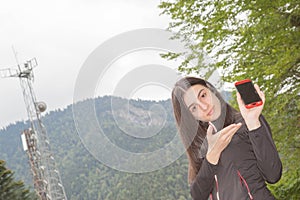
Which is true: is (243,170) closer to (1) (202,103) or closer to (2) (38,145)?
(1) (202,103)

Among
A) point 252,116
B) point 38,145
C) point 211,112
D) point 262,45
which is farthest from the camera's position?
point 38,145

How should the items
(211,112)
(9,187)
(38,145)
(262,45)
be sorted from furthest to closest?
(9,187) → (38,145) → (262,45) → (211,112)

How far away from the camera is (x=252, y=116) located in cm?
179

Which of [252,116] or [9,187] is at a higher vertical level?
[9,187]

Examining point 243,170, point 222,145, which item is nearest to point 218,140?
point 222,145

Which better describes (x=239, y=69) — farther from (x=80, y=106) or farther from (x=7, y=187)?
(x=7, y=187)

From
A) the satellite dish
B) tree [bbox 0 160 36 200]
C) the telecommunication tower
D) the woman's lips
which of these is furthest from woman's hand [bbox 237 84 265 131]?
tree [bbox 0 160 36 200]

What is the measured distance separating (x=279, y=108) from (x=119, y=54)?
5.57 m

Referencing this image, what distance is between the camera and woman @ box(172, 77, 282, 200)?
1799 millimetres

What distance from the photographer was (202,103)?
1995 millimetres

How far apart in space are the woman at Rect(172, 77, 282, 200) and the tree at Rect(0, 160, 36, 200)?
27450 mm

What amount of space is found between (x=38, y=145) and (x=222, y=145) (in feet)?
61.2

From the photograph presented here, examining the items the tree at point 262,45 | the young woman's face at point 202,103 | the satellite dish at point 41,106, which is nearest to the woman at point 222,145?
the young woman's face at point 202,103

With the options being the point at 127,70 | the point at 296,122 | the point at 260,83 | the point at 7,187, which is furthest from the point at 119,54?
the point at 7,187
